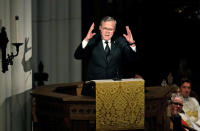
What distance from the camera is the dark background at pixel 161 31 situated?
28.7 ft

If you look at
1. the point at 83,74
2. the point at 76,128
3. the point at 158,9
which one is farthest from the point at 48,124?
the point at 158,9

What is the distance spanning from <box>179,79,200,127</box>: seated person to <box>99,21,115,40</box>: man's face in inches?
103

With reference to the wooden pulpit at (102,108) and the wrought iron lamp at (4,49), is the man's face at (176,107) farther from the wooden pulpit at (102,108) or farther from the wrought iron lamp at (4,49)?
the wrought iron lamp at (4,49)

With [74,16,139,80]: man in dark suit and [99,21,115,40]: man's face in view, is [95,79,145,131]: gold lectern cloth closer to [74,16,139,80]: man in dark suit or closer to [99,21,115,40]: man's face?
[74,16,139,80]: man in dark suit

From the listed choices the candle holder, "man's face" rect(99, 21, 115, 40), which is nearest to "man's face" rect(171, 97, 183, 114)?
"man's face" rect(99, 21, 115, 40)

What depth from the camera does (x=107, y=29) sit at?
4406mm

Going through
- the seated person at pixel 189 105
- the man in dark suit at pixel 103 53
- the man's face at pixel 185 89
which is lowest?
the seated person at pixel 189 105

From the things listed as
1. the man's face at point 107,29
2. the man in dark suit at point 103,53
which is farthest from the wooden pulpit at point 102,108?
the man's face at point 107,29

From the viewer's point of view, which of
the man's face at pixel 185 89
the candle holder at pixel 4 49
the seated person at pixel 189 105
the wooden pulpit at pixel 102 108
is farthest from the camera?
the seated person at pixel 189 105

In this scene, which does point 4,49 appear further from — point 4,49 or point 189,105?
point 189,105

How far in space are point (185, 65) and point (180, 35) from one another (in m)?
0.87

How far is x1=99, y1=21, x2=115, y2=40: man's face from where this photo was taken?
4375mm

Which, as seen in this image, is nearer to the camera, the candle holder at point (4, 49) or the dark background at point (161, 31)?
the candle holder at point (4, 49)

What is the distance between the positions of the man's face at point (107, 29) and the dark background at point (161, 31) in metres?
3.13
